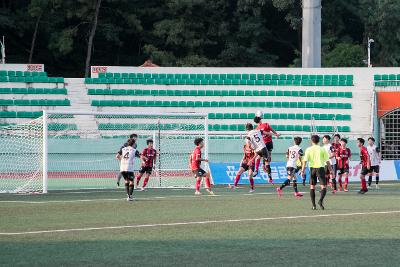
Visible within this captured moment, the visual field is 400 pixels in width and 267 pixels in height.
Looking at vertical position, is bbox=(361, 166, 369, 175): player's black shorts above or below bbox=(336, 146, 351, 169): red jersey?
below

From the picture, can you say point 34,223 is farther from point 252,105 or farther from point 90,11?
point 90,11

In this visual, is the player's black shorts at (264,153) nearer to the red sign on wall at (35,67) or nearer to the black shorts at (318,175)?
the black shorts at (318,175)

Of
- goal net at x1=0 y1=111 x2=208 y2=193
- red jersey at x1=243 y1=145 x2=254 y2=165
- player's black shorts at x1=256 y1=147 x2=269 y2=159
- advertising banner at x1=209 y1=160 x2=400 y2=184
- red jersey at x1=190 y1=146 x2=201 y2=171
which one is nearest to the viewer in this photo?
red jersey at x1=190 y1=146 x2=201 y2=171

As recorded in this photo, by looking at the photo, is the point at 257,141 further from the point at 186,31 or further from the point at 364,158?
the point at 186,31

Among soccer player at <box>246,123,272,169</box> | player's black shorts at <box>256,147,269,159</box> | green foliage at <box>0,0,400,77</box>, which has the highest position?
green foliage at <box>0,0,400,77</box>

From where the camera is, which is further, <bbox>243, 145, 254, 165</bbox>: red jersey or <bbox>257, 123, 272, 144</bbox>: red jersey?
<bbox>243, 145, 254, 165</bbox>: red jersey

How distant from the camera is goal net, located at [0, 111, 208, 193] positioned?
33.9 meters

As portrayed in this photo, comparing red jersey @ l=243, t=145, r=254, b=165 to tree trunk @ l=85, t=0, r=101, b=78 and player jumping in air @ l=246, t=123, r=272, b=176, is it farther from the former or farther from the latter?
tree trunk @ l=85, t=0, r=101, b=78

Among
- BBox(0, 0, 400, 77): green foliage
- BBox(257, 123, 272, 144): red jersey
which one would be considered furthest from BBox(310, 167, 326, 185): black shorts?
BBox(0, 0, 400, 77): green foliage

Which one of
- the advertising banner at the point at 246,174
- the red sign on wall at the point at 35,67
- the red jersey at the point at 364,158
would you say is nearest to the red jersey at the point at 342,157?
the red jersey at the point at 364,158

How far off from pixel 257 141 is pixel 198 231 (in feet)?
40.0

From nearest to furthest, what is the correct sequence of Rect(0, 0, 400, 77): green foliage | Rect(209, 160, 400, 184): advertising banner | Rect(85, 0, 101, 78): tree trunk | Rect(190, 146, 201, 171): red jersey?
Rect(190, 146, 201, 171): red jersey < Rect(209, 160, 400, 184): advertising banner < Rect(85, 0, 101, 78): tree trunk < Rect(0, 0, 400, 77): green foliage

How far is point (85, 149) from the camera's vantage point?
43.0 metres

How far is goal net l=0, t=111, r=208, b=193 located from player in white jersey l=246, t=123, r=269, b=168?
207 inches
